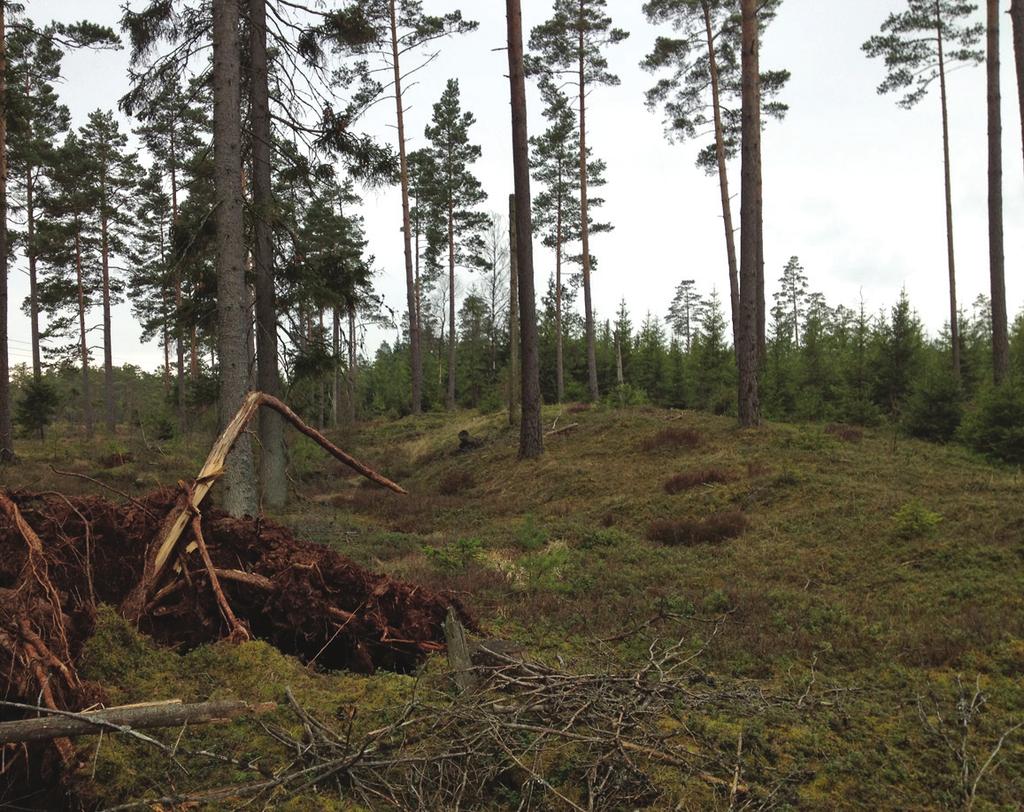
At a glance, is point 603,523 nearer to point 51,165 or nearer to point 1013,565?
point 1013,565

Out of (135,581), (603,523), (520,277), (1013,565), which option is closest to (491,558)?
(603,523)

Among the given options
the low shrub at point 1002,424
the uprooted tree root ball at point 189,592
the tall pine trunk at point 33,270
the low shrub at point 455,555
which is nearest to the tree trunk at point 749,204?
the low shrub at point 1002,424

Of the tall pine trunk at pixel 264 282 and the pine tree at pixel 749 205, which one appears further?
the pine tree at pixel 749 205

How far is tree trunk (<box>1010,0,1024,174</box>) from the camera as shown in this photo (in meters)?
15.6

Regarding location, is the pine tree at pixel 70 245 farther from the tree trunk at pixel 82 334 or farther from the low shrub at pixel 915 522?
the low shrub at pixel 915 522

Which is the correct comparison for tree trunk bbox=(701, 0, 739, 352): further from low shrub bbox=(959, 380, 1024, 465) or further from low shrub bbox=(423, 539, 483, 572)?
low shrub bbox=(423, 539, 483, 572)

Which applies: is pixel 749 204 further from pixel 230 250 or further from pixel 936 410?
pixel 230 250

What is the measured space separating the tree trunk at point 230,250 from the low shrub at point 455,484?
7.66m

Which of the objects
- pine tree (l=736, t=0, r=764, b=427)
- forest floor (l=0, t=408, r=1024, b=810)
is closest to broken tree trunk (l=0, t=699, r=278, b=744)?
forest floor (l=0, t=408, r=1024, b=810)

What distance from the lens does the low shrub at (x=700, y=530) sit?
9938 mm

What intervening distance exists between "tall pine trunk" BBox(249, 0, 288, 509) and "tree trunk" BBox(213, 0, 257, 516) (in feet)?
5.90

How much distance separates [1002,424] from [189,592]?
47.9ft

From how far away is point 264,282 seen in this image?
41.5ft

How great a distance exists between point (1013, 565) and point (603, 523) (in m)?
6.12
